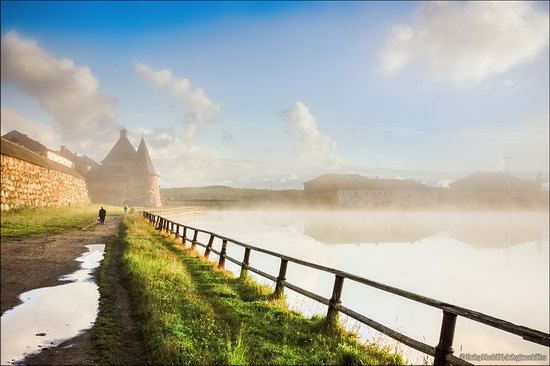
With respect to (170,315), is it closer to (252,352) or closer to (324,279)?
(252,352)

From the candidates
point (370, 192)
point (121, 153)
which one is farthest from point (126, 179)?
point (370, 192)

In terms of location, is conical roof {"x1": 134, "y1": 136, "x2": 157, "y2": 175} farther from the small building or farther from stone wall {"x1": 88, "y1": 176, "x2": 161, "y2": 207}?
the small building

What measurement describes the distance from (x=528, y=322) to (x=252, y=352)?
1478 centimetres

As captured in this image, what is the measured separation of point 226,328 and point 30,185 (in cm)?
3530

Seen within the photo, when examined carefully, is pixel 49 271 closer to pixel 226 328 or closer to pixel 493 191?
pixel 226 328

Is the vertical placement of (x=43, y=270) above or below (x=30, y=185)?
below

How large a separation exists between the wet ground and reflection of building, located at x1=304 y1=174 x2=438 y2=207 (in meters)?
76.6

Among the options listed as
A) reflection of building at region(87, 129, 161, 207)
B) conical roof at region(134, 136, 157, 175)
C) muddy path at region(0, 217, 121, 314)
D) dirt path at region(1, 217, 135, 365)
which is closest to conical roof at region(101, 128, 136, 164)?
reflection of building at region(87, 129, 161, 207)

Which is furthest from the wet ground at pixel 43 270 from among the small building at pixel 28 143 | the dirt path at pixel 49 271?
the small building at pixel 28 143

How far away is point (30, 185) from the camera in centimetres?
3503

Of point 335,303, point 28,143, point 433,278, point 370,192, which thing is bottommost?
point 433,278

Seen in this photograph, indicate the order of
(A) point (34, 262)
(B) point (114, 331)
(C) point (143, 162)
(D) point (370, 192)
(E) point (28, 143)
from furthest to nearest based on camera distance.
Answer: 1. (D) point (370, 192)
2. (C) point (143, 162)
3. (E) point (28, 143)
4. (A) point (34, 262)
5. (B) point (114, 331)

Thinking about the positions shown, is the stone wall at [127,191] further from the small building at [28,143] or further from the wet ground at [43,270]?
the wet ground at [43,270]

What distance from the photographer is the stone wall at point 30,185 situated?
29.4m
